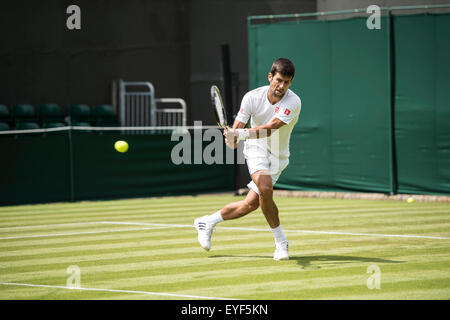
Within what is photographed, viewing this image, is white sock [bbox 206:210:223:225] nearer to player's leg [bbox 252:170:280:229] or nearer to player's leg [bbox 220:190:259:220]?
player's leg [bbox 220:190:259:220]

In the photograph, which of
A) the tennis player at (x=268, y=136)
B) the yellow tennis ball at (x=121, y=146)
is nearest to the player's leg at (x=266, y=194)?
the tennis player at (x=268, y=136)

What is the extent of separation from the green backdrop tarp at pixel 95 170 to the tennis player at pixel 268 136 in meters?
7.80

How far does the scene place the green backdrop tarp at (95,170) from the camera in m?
14.8

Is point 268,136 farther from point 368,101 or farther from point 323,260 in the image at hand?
point 368,101

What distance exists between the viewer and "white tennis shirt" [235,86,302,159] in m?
7.43

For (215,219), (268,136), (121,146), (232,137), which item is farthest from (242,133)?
(121,146)

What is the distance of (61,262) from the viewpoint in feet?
25.3

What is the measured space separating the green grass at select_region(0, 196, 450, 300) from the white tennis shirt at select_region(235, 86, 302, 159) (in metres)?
1.06

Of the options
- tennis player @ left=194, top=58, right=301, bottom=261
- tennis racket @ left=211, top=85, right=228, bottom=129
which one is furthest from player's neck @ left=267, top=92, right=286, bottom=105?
tennis racket @ left=211, top=85, right=228, bottom=129

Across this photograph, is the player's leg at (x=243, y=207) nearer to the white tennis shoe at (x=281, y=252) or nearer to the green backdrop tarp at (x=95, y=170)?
the white tennis shoe at (x=281, y=252)

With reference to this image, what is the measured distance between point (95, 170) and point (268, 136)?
8.65 meters

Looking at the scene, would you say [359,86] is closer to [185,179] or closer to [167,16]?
[185,179]
